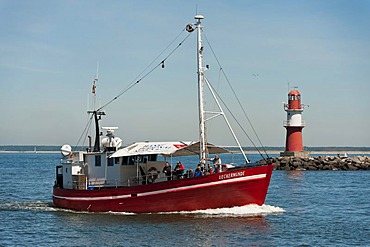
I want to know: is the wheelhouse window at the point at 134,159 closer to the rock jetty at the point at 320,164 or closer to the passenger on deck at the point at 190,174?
the passenger on deck at the point at 190,174

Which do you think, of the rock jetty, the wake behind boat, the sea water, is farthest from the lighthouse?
the wake behind boat

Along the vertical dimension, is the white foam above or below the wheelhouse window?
below

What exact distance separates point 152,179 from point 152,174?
1.22 ft

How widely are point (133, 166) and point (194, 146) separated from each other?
3.98 m

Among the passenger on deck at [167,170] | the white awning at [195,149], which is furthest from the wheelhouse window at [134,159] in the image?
the white awning at [195,149]

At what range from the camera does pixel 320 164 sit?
7644cm

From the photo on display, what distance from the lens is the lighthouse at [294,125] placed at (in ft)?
241

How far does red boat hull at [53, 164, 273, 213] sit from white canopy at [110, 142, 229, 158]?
6.14 feet

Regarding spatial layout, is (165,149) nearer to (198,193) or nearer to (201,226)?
(198,193)

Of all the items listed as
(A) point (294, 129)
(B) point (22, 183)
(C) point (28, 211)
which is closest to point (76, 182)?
(C) point (28, 211)

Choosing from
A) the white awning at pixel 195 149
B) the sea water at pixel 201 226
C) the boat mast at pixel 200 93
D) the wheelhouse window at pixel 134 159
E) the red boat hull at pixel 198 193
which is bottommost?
the sea water at pixel 201 226

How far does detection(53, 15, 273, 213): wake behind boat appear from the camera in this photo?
29656mm

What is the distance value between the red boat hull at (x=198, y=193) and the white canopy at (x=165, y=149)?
1.87 m

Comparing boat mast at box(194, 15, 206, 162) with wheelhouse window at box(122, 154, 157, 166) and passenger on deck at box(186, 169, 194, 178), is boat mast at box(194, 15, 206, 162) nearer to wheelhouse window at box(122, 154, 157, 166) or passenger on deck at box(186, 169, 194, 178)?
passenger on deck at box(186, 169, 194, 178)
